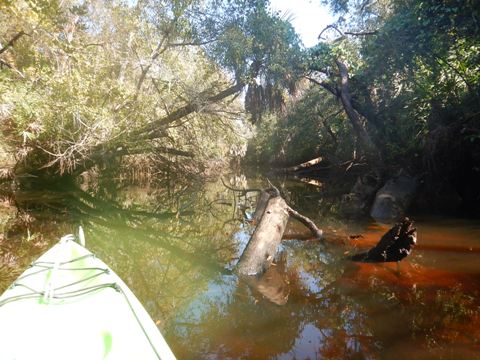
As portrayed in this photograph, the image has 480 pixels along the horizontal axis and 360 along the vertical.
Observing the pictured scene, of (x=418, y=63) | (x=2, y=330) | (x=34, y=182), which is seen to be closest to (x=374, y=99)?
(x=418, y=63)

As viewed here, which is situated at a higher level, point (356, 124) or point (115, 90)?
point (115, 90)

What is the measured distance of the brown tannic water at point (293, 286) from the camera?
2.87 m

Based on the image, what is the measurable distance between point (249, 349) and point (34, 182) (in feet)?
49.4

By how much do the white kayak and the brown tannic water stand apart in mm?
843

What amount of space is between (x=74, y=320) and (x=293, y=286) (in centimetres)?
279

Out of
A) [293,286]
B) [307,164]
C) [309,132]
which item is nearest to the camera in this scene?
[293,286]

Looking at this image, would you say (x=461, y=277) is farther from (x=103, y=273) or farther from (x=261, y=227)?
(x=103, y=273)

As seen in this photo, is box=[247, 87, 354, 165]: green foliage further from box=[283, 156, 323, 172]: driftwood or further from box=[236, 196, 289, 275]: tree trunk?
box=[236, 196, 289, 275]: tree trunk

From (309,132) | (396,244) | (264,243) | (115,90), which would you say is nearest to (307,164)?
(309,132)

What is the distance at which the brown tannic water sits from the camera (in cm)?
287

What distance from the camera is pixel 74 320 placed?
6.88ft

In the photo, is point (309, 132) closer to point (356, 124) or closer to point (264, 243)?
point (356, 124)

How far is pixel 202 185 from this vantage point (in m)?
17.6

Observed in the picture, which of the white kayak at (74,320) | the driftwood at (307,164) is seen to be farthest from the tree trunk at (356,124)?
the white kayak at (74,320)
